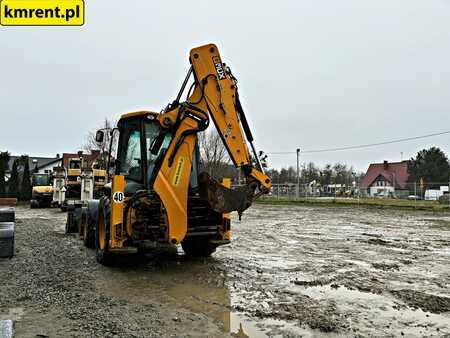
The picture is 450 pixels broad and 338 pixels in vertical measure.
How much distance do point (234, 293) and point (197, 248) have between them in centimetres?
278

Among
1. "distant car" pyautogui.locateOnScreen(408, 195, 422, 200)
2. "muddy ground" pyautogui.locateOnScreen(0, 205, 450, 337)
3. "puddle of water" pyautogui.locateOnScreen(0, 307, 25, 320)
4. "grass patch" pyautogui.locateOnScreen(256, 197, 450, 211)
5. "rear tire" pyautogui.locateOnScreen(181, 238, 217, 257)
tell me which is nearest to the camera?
"muddy ground" pyautogui.locateOnScreen(0, 205, 450, 337)

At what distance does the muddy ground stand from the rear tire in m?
0.22

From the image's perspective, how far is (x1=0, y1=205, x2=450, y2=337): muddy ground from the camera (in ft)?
14.8

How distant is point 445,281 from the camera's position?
22.0 ft

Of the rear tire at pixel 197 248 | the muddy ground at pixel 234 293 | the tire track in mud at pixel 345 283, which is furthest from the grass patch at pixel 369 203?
the rear tire at pixel 197 248

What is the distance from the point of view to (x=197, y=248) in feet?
28.2

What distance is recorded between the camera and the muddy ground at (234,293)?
14.8 feet

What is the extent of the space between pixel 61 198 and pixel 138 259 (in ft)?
66.4

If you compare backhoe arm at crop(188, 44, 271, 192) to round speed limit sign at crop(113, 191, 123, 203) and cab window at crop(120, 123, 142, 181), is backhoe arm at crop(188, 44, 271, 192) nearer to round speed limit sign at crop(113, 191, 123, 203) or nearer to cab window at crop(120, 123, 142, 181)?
cab window at crop(120, 123, 142, 181)

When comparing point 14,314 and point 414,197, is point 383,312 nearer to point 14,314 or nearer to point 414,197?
point 14,314

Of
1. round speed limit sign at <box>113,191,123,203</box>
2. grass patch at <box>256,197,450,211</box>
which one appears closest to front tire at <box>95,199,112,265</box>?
round speed limit sign at <box>113,191,123,203</box>

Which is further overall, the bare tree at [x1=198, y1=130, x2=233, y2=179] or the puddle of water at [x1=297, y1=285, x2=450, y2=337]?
the bare tree at [x1=198, y1=130, x2=233, y2=179]

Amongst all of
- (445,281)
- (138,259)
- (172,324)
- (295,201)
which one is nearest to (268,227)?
(138,259)

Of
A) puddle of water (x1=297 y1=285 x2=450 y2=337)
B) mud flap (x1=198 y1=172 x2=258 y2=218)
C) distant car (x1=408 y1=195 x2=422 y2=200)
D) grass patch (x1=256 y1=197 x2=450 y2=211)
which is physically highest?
mud flap (x1=198 y1=172 x2=258 y2=218)
